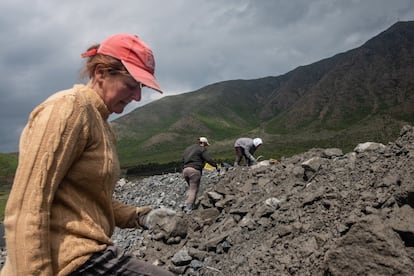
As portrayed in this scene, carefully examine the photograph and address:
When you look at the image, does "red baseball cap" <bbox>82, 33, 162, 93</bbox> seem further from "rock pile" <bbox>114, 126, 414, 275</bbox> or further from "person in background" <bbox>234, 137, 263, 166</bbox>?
"person in background" <bbox>234, 137, 263, 166</bbox>

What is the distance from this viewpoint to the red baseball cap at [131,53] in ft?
8.08

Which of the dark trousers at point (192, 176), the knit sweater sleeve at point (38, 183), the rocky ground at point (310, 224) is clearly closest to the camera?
the knit sweater sleeve at point (38, 183)

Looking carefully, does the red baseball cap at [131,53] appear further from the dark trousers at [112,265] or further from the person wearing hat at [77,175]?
the dark trousers at [112,265]

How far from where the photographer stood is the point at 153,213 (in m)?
3.31

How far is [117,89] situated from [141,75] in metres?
0.18

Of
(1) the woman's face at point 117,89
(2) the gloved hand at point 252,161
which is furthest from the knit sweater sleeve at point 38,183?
(2) the gloved hand at point 252,161

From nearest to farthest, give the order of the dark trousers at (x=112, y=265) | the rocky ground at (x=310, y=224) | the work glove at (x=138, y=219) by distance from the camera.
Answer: the dark trousers at (x=112, y=265), the work glove at (x=138, y=219), the rocky ground at (x=310, y=224)

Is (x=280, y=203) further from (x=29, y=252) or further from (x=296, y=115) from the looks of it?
(x=296, y=115)

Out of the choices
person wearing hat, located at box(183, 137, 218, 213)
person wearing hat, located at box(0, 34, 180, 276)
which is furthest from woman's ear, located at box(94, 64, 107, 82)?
person wearing hat, located at box(183, 137, 218, 213)

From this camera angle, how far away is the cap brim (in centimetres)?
245

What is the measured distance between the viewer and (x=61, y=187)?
2232mm

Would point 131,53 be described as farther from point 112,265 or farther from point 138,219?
point 138,219

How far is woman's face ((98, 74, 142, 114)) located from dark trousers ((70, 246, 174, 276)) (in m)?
0.90

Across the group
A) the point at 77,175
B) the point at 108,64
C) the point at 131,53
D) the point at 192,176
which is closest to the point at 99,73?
the point at 108,64
